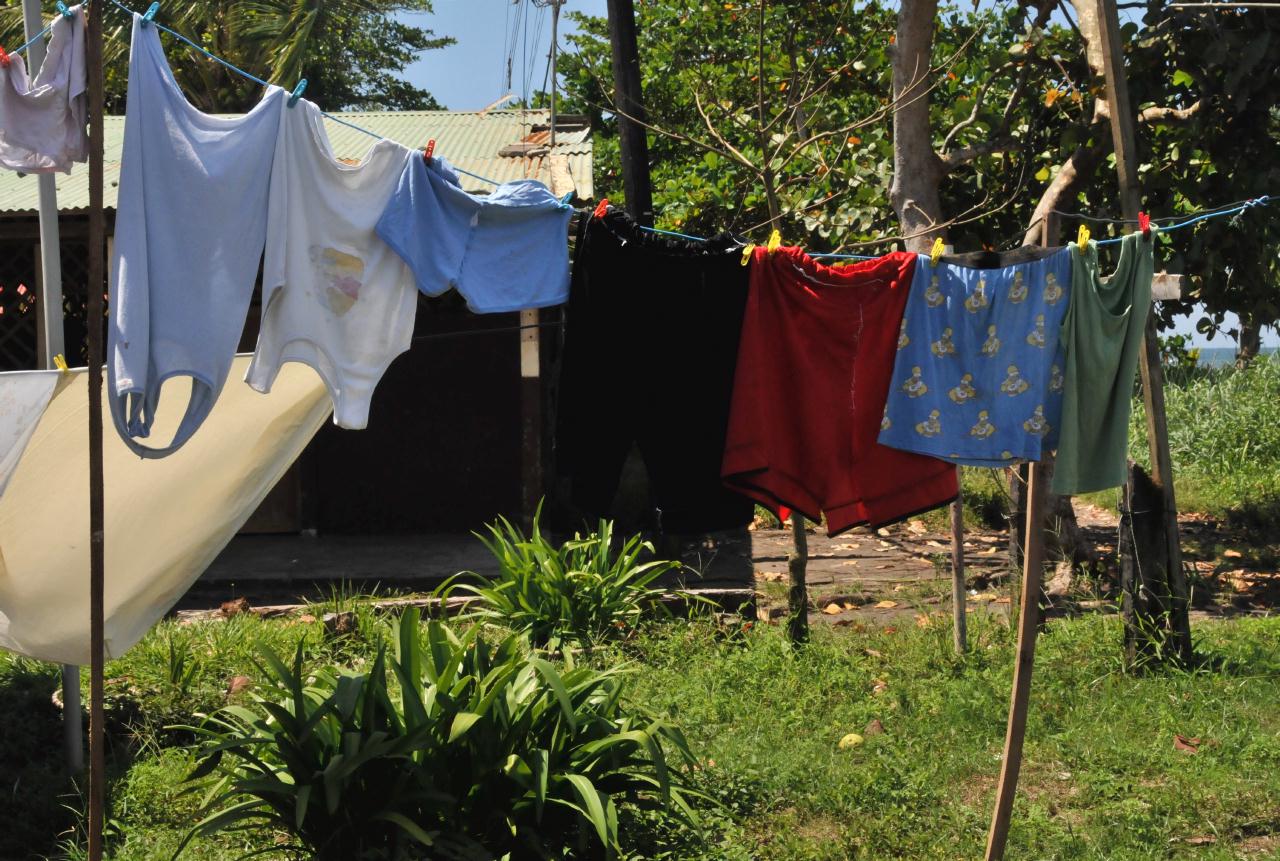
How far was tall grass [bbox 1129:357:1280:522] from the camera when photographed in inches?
439

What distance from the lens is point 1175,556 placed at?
19.4 feet

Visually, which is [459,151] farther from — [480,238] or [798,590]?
[480,238]

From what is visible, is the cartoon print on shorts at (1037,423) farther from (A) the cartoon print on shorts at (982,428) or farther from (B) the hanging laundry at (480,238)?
(B) the hanging laundry at (480,238)

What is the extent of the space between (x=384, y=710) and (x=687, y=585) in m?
4.32

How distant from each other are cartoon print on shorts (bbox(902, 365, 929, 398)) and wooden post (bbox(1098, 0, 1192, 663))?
1.97 m

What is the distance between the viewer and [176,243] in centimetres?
350

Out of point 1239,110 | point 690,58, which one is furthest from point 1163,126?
point 690,58

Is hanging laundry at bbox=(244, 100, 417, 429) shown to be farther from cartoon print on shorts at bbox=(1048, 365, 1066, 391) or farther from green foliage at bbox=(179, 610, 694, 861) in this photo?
cartoon print on shorts at bbox=(1048, 365, 1066, 391)

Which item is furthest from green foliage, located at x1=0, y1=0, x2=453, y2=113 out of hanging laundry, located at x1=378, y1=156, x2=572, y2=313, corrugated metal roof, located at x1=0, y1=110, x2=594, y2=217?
hanging laundry, located at x1=378, y1=156, x2=572, y2=313

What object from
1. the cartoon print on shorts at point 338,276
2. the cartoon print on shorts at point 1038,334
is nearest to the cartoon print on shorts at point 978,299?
the cartoon print on shorts at point 1038,334

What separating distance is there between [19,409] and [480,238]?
1.69 metres

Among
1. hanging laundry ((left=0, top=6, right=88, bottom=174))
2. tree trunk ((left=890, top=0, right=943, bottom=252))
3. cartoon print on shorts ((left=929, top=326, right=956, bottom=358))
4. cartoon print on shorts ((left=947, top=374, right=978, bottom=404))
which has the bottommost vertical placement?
cartoon print on shorts ((left=947, top=374, right=978, bottom=404))

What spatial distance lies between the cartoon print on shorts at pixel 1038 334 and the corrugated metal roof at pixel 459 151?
4.13 meters

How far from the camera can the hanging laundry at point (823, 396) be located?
4.13m
